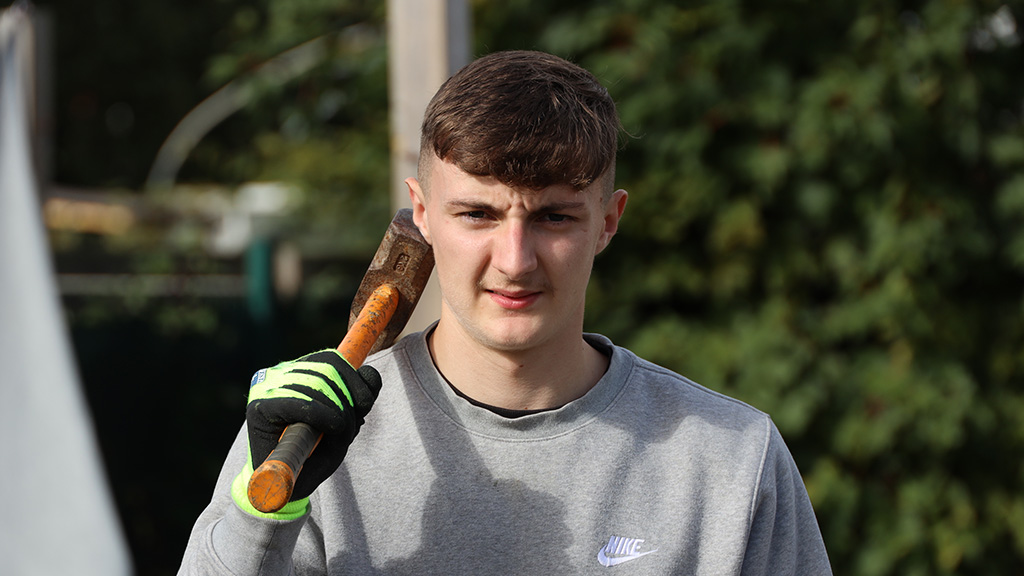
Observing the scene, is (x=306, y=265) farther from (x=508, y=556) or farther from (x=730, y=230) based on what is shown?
(x=508, y=556)

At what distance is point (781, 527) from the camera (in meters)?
1.88

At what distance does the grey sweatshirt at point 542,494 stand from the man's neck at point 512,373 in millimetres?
37

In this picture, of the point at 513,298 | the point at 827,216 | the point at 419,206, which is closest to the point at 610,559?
the point at 513,298

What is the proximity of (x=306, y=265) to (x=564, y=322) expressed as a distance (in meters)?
5.21

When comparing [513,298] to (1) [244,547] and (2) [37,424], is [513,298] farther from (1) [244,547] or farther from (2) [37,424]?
(2) [37,424]

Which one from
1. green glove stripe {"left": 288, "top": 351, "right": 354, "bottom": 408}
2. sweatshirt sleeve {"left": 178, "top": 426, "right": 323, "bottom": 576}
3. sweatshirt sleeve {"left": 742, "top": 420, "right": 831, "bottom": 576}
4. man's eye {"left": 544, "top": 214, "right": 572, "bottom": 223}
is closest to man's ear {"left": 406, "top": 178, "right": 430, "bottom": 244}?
man's eye {"left": 544, "top": 214, "right": 572, "bottom": 223}

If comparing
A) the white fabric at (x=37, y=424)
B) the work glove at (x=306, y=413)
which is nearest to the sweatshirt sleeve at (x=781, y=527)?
the work glove at (x=306, y=413)

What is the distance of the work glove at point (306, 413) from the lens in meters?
1.52

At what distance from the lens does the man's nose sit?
169 centimetres

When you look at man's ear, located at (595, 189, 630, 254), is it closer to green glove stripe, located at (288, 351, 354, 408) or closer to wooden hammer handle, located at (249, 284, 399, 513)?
Result: green glove stripe, located at (288, 351, 354, 408)

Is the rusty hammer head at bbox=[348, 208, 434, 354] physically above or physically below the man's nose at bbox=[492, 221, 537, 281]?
below

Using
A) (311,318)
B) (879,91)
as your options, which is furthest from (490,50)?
(311,318)

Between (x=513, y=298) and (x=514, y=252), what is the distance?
0.09 m

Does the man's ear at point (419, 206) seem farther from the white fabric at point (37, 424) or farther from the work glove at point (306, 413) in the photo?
the white fabric at point (37, 424)
